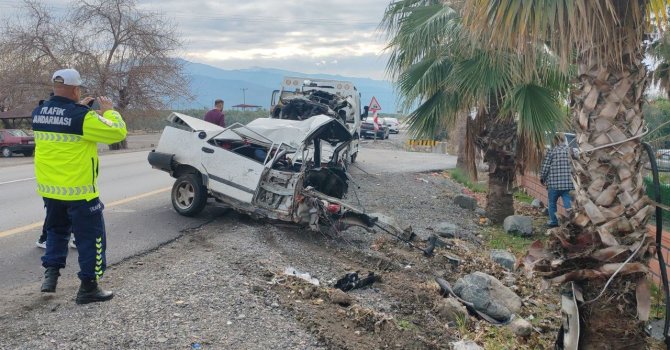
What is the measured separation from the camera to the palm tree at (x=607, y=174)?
4449 millimetres

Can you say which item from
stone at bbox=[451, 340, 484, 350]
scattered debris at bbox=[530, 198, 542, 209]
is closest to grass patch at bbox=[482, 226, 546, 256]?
scattered debris at bbox=[530, 198, 542, 209]

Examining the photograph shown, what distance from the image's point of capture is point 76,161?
181 inches

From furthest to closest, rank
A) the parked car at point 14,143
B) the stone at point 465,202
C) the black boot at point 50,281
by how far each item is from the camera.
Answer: the parked car at point 14,143
the stone at point 465,202
the black boot at point 50,281

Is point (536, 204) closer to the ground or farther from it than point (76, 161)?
closer to the ground

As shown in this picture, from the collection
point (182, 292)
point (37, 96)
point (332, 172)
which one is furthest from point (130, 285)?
point (37, 96)

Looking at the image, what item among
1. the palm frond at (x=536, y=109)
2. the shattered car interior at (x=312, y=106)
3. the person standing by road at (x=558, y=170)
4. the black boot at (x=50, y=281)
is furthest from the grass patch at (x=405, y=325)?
the shattered car interior at (x=312, y=106)

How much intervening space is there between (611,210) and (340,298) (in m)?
2.42

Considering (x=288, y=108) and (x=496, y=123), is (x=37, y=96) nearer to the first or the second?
(x=288, y=108)

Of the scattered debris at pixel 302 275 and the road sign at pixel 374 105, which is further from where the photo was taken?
the road sign at pixel 374 105

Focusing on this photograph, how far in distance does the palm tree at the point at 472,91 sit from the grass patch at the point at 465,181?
15.1 feet

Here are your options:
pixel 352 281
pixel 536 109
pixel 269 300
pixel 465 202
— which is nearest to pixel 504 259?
pixel 536 109

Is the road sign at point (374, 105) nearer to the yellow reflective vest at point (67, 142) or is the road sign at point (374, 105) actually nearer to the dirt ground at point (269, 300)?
the dirt ground at point (269, 300)

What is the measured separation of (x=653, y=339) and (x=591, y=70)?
2964mm

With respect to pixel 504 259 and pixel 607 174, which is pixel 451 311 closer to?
pixel 607 174
